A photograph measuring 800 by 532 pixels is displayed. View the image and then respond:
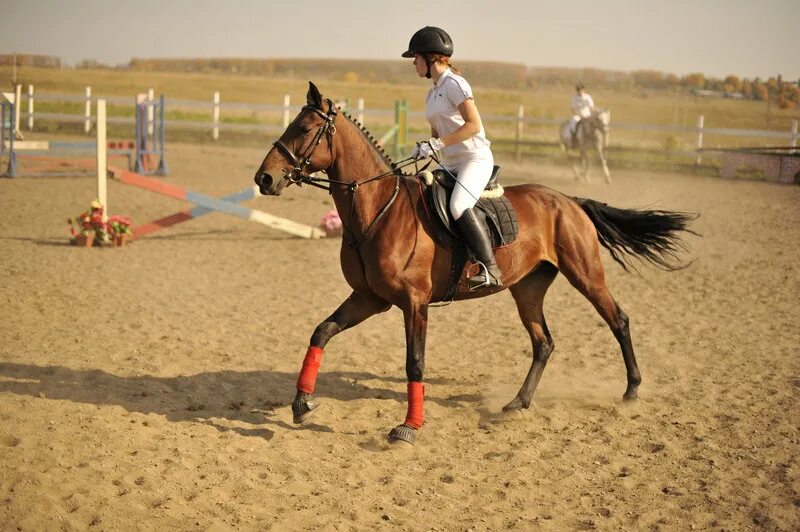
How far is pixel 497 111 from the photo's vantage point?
70.8 m

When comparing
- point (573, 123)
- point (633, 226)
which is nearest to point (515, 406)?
point (633, 226)

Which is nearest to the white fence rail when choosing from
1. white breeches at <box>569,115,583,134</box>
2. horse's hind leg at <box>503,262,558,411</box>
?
white breeches at <box>569,115,583,134</box>

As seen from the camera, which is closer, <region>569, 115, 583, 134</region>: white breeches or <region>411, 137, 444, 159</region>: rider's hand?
<region>411, 137, 444, 159</region>: rider's hand

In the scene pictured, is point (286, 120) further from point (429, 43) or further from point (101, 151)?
point (429, 43)

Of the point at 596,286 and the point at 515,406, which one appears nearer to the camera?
the point at 515,406

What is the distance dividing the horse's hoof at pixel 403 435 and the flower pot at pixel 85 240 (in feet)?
26.8

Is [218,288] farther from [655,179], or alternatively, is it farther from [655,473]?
[655,179]

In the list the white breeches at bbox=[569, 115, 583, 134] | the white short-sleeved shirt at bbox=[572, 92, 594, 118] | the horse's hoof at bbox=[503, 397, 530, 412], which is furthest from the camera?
the white short-sleeved shirt at bbox=[572, 92, 594, 118]

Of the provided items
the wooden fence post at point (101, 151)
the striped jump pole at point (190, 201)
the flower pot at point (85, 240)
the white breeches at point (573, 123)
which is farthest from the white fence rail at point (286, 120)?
the flower pot at point (85, 240)

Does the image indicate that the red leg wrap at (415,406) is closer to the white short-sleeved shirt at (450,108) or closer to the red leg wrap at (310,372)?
the red leg wrap at (310,372)

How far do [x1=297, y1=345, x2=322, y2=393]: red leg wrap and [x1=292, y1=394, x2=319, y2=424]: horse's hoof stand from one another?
7cm

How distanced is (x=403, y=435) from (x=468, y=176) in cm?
189

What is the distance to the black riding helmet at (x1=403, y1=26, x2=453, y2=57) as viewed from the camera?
5723 millimetres

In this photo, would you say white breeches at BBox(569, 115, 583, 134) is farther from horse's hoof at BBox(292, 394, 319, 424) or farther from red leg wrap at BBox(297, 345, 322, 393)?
horse's hoof at BBox(292, 394, 319, 424)
